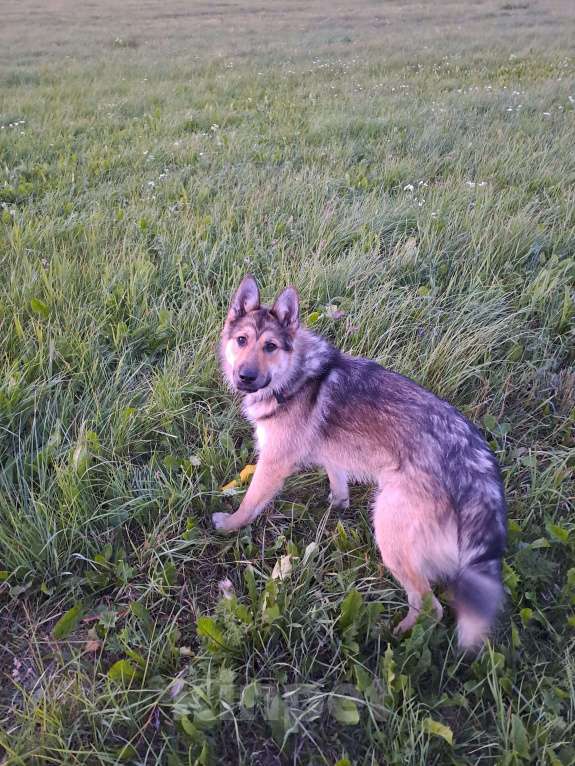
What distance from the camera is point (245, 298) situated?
2916 millimetres

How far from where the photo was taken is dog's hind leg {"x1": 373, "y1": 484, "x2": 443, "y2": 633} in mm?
2191

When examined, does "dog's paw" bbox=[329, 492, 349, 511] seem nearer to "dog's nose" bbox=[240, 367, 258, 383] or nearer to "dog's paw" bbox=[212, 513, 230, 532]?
"dog's paw" bbox=[212, 513, 230, 532]

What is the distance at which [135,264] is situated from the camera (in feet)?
12.8

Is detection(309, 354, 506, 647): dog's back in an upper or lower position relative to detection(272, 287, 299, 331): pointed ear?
lower

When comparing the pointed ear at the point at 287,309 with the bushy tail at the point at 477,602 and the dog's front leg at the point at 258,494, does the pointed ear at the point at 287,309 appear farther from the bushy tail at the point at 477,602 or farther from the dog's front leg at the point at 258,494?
the bushy tail at the point at 477,602

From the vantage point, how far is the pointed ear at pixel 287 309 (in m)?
2.80

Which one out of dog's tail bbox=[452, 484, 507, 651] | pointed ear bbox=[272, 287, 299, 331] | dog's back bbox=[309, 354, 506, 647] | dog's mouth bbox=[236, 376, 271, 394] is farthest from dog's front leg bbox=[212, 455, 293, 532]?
dog's tail bbox=[452, 484, 507, 651]

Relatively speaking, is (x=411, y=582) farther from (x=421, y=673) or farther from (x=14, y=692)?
Result: (x=14, y=692)

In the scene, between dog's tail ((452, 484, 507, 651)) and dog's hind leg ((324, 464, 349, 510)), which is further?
dog's hind leg ((324, 464, 349, 510))

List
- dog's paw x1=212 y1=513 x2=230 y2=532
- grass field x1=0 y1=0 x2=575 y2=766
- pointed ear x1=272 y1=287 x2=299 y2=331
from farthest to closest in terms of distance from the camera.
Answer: pointed ear x1=272 y1=287 x2=299 y2=331 → dog's paw x1=212 y1=513 x2=230 y2=532 → grass field x1=0 y1=0 x2=575 y2=766

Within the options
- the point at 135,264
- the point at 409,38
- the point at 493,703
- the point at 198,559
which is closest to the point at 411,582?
the point at 493,703

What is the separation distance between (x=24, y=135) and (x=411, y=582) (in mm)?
7170

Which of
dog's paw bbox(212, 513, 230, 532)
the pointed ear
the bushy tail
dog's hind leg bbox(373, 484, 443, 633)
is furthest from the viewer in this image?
the pointed ear

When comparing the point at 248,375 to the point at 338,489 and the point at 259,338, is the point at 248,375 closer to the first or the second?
the point at 259,338
